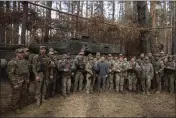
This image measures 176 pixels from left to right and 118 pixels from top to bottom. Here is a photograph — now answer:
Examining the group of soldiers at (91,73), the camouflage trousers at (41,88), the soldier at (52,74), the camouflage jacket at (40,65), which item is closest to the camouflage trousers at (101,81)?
the group of soldiers at (91,73)

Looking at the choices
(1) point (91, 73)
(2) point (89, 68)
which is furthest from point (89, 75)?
(2) point (89, 68)

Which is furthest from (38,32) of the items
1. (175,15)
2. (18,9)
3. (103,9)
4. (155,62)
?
(175,15)

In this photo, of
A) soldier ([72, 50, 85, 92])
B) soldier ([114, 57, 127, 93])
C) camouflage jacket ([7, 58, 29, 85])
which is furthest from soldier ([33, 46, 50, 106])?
soldier ([114, 57, 127, 93])

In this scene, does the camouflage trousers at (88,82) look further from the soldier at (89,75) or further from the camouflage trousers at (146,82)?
the camouflage trousers at (146,82)

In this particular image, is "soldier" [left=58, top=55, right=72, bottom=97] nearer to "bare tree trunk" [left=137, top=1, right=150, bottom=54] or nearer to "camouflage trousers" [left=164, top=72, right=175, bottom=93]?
"camouflage trousers" [left=164, top=72, right=175, bottom=93]

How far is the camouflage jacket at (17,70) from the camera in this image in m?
9.35

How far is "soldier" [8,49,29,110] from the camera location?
936 centimetres

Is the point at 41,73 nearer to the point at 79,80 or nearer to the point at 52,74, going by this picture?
the point at 52,74

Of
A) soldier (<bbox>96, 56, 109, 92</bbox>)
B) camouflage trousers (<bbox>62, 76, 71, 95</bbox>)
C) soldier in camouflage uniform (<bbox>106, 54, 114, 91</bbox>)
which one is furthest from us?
soldier in camouflage uniform (<bbox>106, 54, 114, 91</bbox>)

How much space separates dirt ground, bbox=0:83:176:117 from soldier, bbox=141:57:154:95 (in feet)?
2.05

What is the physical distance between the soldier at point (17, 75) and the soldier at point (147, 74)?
598cm

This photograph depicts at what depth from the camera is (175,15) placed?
40688 mm

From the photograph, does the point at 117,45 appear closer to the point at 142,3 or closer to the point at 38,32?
the point at 142,3

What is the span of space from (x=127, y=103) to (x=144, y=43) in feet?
23.1
